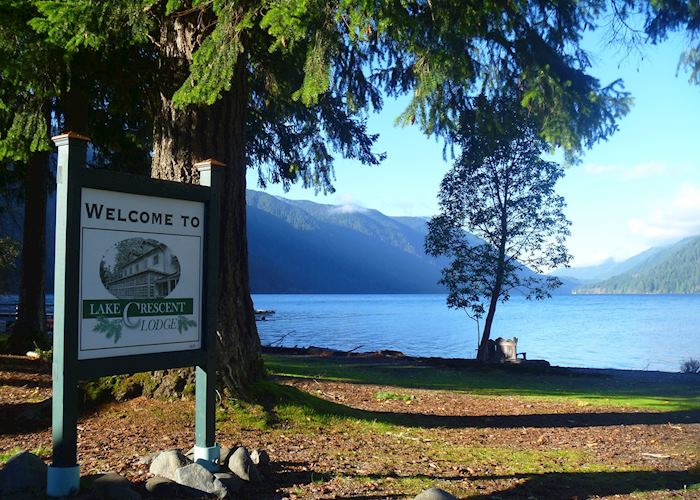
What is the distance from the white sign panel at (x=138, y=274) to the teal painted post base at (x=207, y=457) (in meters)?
0.76

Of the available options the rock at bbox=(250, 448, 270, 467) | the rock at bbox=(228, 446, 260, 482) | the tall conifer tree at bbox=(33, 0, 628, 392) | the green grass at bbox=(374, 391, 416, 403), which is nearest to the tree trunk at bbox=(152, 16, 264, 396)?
the tall conifer tree at bbox=(33, 0, 628, 392)

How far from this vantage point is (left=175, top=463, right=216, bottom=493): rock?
444 cm

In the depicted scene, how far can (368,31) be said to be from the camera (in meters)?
5.62

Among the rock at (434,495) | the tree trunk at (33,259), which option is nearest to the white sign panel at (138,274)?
the rock at (434,495)

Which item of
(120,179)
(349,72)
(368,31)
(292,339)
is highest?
(349,72)

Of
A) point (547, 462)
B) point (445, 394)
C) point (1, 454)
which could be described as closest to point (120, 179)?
point (1, 454)

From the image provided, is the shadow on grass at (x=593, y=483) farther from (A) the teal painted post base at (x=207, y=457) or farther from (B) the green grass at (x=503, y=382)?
(B) the green grass at (x=503, y=382)

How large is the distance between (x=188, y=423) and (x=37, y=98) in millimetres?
5132

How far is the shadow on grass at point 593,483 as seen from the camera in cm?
506

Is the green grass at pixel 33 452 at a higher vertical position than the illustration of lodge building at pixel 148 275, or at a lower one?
lower

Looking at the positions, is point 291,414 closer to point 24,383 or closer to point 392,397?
point 392,397

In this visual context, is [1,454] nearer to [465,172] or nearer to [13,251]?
[465,172]

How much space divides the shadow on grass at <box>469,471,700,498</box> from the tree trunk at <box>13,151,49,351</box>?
10.3m

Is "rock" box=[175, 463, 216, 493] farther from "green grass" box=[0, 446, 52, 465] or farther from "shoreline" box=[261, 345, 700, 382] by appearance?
"shoreline" box=[261, 345, 700, 382]
